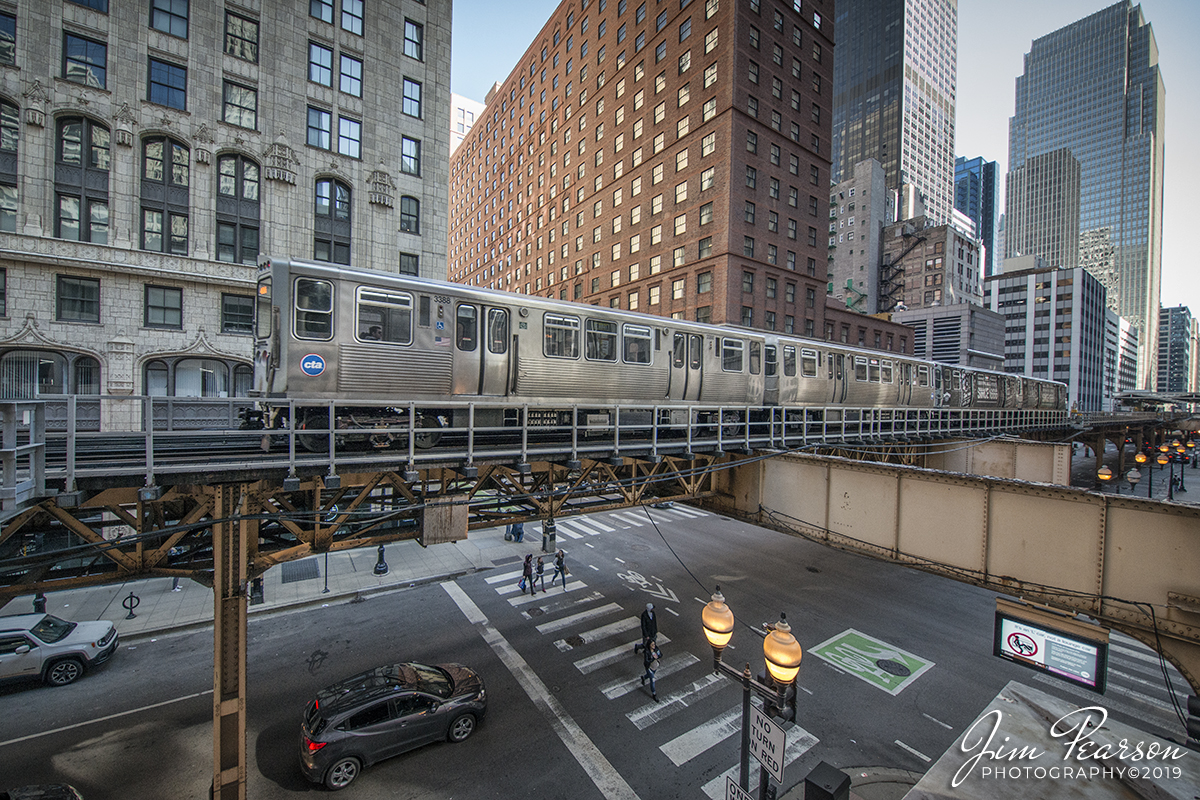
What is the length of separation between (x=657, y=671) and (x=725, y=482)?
6066 mm

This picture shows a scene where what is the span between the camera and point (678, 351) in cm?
1437

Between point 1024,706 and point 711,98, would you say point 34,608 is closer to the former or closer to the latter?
point 1024,706

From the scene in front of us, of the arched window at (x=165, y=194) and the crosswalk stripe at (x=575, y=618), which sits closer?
the crosswalk stripe at (x=575, y=618)

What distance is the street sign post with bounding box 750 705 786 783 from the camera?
18.3ft

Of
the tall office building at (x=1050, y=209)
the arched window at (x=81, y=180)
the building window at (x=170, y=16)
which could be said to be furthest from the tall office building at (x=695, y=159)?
the tall office building at (x=1050, y=209)

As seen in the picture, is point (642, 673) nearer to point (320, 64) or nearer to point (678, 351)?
point (678, 351)

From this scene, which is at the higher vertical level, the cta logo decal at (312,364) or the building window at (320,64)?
the building window at (320,64)

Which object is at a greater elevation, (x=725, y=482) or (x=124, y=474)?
(x=124, y=474)

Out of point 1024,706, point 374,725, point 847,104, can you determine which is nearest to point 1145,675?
point 1024,706

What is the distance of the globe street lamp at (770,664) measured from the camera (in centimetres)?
575

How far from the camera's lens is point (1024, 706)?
1044cm

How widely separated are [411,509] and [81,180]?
872 inches

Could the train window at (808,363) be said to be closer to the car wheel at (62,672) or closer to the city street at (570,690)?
the city street at (570,690)

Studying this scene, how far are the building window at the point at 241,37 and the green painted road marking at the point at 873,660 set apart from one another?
31.4 meters
